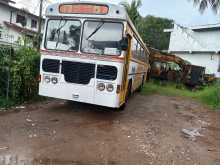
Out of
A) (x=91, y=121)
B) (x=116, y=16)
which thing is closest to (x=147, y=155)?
(x=91, y=121)

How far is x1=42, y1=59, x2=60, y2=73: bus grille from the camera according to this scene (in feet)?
29.9

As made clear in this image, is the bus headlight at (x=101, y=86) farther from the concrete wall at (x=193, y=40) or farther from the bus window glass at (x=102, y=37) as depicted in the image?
the concrete wall at (x=193, y=40)

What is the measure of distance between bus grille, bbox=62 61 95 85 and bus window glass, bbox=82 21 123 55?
0.45 metres

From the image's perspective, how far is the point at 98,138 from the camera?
7383 millimetres

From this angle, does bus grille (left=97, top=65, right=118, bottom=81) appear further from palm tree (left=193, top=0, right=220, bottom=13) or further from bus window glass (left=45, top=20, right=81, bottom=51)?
palm tree (left=193, top=0, right=220, bottom=13)

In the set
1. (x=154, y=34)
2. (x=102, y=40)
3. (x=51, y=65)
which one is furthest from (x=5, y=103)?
(x=154, y=34)

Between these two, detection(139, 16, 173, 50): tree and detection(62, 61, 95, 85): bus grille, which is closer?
detection(62, 61, 95, 85): bus grille

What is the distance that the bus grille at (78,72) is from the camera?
8844 millimetres

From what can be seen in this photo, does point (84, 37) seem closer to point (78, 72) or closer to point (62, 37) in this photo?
point (62, 37)

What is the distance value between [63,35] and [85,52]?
882mm

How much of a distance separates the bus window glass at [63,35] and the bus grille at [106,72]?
0.96 meters

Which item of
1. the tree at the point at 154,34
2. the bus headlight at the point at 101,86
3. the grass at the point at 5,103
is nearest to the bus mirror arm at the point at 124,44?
the bus headlight at the point at 101,86

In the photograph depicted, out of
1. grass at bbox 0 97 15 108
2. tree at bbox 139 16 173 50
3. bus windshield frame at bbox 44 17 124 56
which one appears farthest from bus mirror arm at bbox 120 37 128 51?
tree at bbox 139 16 173 50

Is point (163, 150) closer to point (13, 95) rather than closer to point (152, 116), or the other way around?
point (152, 116)
